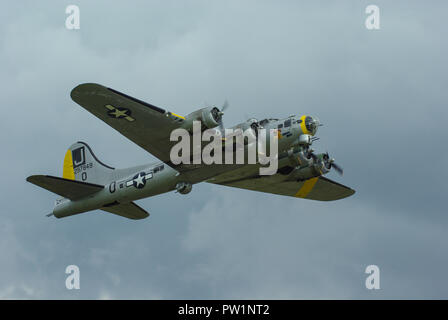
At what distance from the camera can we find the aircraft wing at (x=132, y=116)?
30.1 meters

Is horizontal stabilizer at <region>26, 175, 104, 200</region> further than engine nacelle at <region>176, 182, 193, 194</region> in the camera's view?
Yes

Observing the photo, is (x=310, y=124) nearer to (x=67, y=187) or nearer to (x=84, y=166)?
(x=67, y=187)

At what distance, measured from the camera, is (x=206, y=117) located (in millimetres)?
31234

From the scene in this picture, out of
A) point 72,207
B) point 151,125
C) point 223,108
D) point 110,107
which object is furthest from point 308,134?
point 72,207

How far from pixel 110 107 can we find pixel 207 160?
19.9 ft

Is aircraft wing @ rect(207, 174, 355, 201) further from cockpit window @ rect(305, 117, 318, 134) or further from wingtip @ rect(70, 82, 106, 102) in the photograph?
wingtip @ rect(70, 82, 106, 102)

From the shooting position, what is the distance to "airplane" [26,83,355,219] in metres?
31.3

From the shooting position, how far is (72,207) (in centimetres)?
3669

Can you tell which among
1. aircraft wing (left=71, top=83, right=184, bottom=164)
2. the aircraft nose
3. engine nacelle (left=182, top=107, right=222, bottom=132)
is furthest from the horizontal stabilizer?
the aircraft nose

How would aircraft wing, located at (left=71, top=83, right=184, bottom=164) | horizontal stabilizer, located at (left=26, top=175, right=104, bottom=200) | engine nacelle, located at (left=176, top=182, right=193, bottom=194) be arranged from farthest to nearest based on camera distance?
horizontal stabilizer, located at (left=26, top=175, right=104, bottom=200), engine nacelle, located at (left=176, top=182, right=193, bottom=194), aircraft wing, located at (left=71, top=83, right=184, bottom=164)

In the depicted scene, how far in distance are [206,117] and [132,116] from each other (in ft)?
12.1

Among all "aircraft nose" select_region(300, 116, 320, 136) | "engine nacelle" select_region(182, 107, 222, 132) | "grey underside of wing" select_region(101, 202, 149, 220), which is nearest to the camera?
"engine nacelle" select_region(182, 107, 222, 132)

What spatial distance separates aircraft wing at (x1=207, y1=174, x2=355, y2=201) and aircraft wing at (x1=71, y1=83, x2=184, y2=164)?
692 centimetres

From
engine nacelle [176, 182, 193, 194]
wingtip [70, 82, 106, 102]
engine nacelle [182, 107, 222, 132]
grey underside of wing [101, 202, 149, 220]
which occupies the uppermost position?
wingtip [70, 82, 106, 102]
